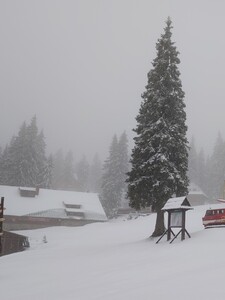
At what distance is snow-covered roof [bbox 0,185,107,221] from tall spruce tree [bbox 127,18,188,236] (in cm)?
4294

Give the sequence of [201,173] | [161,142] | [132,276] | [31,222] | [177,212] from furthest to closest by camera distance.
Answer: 1. [201,173]
2. [31,222]
3. [161,142]
4. [177,212]
5. [132,276]

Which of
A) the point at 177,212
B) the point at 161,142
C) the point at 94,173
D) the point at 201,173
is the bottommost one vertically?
the point at 177,212

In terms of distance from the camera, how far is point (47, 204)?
6844cm

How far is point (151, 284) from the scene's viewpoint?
10.4 meters

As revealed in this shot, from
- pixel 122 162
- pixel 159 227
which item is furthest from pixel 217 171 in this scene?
pixel 159 227

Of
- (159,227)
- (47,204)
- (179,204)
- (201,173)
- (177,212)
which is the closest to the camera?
(179,204)

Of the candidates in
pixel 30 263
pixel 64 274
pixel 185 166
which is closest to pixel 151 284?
pixel 64 274

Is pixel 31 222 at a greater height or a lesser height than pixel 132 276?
lesser

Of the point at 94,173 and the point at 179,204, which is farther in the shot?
the point at 94,173

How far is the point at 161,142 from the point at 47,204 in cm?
4649

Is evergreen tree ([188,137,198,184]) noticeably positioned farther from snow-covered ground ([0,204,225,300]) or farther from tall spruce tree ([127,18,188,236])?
snow-covered ground ([0,204,225,300])

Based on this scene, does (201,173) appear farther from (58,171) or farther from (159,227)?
(159,227)

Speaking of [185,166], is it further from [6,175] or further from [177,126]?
[6,175]

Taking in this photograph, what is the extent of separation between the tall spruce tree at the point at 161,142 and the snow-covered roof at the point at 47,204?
141ft
